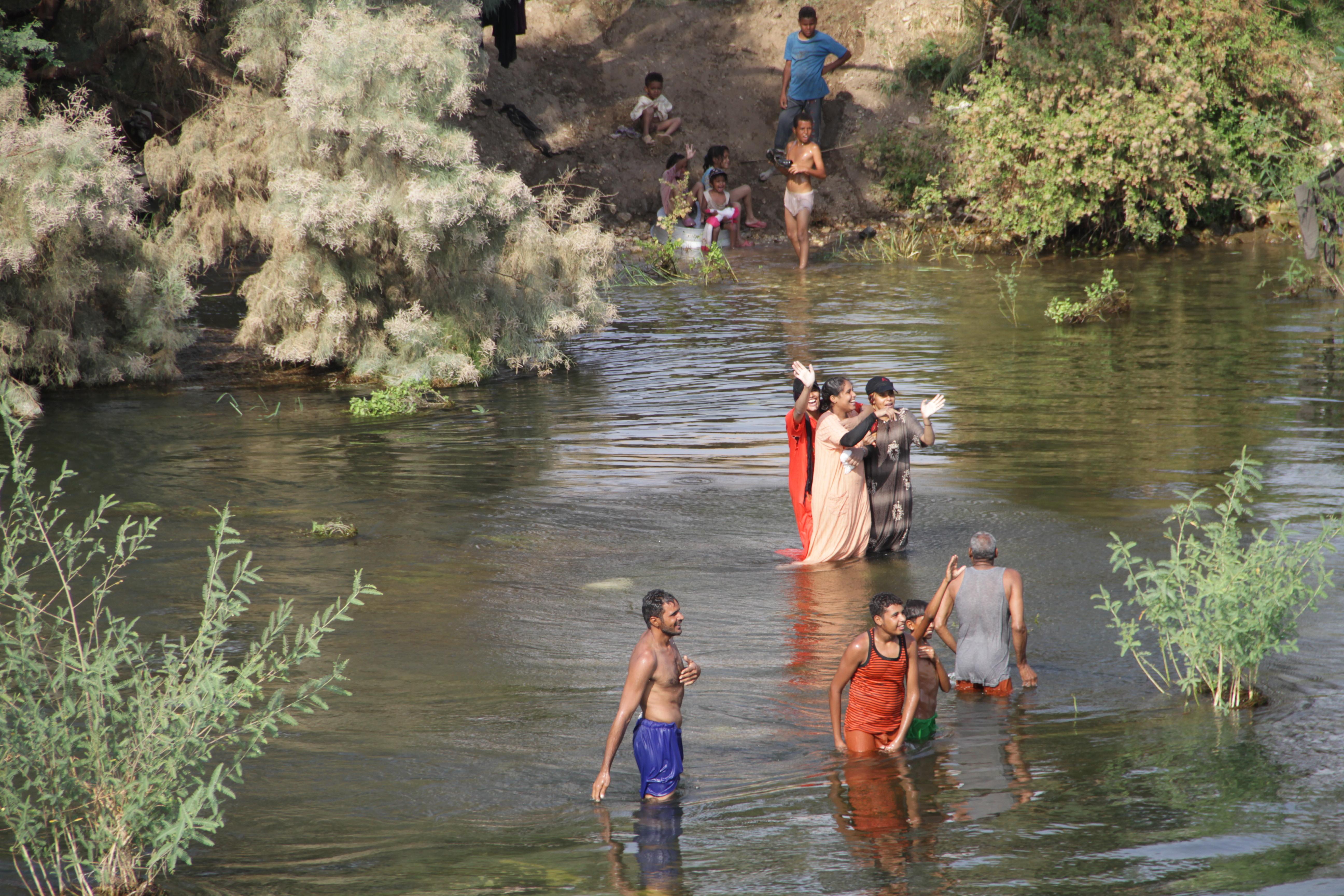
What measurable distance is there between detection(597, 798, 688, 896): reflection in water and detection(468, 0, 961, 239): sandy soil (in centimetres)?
1997

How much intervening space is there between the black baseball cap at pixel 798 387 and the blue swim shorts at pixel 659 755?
3.88 metres

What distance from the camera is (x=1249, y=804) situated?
6.01 metres

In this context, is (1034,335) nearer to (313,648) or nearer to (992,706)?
(992,706)

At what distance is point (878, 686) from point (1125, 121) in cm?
1754

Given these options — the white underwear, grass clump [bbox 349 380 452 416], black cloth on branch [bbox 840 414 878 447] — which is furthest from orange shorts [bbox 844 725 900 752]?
the white underwear

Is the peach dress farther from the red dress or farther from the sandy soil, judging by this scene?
the sandy soil

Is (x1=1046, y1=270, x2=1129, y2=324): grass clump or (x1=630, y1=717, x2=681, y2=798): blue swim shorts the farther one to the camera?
(x1=1046, y1=270, x2=1129, y2=324): grass clump

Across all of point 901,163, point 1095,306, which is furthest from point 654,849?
point 901,163

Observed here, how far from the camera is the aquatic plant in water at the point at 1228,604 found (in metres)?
6.94

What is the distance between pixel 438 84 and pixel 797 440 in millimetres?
8133

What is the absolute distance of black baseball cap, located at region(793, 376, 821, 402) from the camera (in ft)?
32.3

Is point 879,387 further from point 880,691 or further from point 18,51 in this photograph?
point 18,51

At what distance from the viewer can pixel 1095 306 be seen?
1881 centimetres

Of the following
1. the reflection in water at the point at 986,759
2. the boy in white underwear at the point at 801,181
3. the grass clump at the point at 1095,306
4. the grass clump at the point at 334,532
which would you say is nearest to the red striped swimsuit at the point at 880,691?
the reflection in water at the point at 986,759
